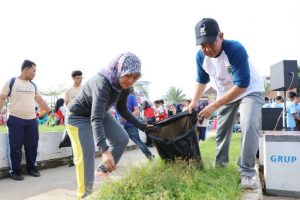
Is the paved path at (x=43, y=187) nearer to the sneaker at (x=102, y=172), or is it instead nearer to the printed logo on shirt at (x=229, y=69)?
the sneaker at (x=102, y=172)

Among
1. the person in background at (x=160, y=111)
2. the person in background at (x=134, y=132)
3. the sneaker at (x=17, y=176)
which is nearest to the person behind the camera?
the sneaker at (x=17, y=176)

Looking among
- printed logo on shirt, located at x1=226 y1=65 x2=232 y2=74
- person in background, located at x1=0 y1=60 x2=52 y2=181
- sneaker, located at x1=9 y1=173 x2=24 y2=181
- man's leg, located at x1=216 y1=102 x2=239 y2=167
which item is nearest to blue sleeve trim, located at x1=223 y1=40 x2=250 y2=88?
printed logo on shirt, located at x1=226 y1=65 x2=232 y2=74

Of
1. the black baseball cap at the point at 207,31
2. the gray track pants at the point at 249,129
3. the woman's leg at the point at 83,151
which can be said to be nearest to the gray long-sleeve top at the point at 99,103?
the woman's leg at the point at 83,151

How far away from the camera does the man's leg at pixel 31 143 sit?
653 centimetres

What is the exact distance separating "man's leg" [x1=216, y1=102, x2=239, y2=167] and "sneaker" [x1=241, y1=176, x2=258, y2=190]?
0.59m

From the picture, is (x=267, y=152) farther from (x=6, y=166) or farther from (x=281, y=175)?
(x=6, y=166)

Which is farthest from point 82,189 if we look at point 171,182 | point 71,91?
point 71,91

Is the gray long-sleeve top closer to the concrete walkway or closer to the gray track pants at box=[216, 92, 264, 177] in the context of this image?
the concrete walkway

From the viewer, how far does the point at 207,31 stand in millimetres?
3449

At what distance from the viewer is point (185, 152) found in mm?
3832

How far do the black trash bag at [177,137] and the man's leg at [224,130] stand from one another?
0.44m

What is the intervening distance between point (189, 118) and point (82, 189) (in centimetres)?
146

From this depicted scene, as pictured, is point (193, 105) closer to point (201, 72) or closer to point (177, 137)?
point (201, 72)

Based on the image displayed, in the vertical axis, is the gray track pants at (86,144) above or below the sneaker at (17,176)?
above
